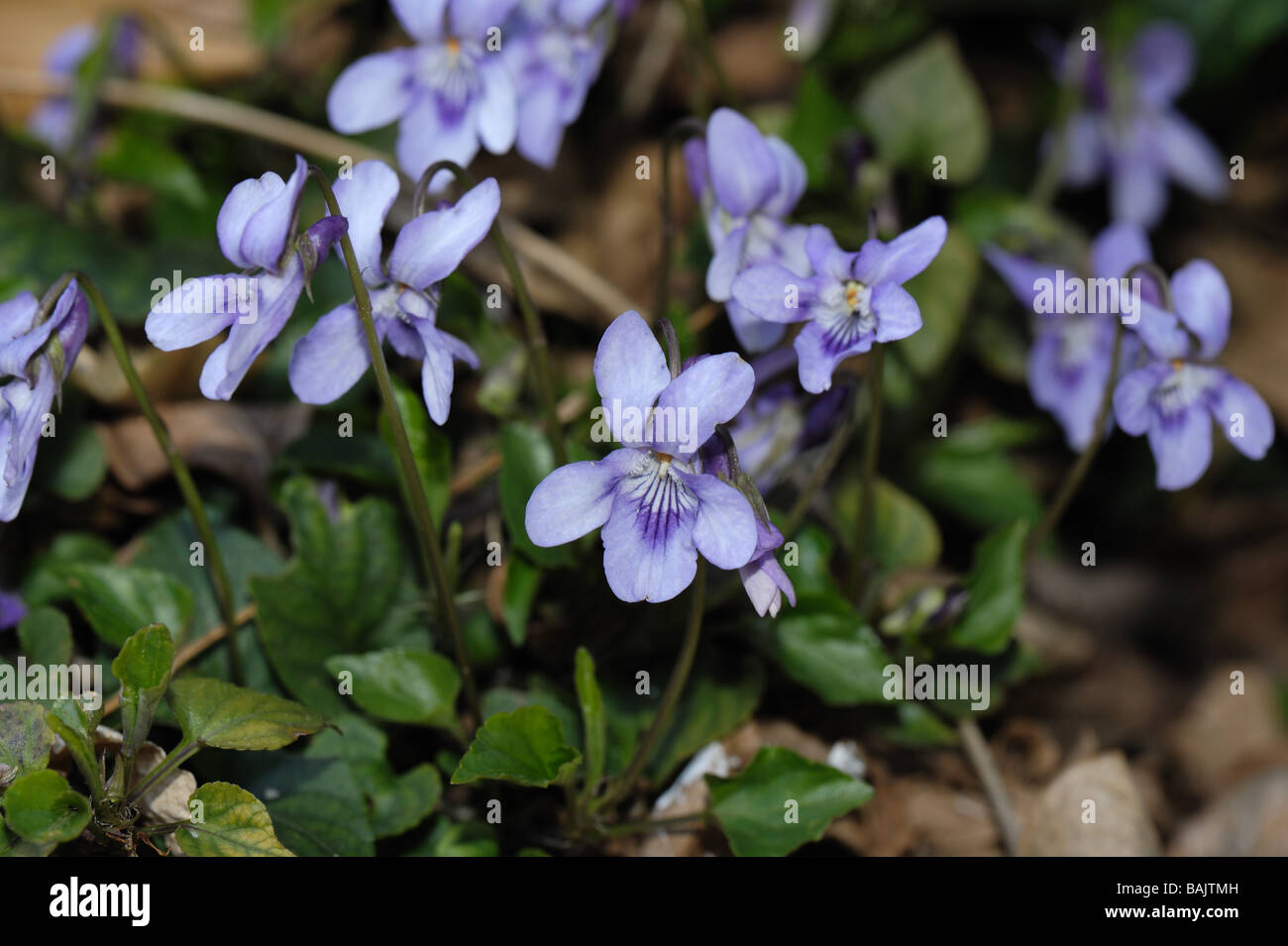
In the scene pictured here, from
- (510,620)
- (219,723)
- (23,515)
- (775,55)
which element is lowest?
(219,723)

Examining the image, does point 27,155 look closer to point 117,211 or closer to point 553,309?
point 117,211

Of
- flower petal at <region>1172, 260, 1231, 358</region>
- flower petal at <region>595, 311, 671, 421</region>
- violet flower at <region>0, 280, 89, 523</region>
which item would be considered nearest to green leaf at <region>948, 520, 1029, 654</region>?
flower petal at <region>1172, 260, 1231, 358</region>

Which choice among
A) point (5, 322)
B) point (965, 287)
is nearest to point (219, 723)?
point (5, 322)

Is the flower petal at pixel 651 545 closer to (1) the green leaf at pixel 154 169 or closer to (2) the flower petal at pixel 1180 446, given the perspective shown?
(2) the flower petal at pixel 1180 446

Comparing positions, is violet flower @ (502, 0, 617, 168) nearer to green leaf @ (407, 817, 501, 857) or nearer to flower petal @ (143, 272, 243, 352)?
flower petal @ (143, 272, 243, 352)

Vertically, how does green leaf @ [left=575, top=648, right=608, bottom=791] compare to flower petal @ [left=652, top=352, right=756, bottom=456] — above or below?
below

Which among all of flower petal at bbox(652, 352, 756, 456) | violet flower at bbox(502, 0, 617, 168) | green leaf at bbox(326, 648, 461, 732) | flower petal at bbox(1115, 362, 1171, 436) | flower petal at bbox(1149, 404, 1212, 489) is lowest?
green leaf at bbox(326, 648, 461, 732)

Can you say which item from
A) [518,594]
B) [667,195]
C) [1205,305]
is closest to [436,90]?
[667,195]
